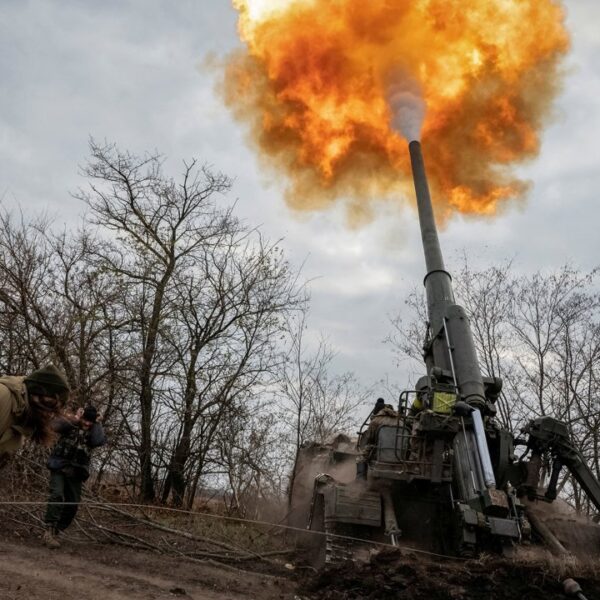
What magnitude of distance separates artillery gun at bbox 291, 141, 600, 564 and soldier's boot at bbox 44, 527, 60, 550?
338cm

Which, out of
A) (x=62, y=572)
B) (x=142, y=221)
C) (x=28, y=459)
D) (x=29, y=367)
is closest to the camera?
(x=62, y=572)

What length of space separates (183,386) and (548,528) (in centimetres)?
857

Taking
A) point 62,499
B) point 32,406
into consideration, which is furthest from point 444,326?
point 32,406

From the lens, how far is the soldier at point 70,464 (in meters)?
7.33

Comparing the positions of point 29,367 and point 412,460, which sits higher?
point 29,367

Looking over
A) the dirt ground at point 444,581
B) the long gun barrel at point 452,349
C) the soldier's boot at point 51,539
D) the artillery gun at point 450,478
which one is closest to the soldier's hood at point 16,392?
the dirt ground at point 444,581

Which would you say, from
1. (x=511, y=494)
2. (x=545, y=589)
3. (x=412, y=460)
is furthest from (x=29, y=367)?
(x=545, y=589)

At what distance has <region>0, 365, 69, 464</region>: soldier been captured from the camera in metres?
3.58

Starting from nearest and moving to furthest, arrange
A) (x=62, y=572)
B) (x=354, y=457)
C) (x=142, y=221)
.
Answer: (x=62, y=572)
(x=354, y=457)
(x=142, y=221)

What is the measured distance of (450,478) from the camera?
8.46 meters

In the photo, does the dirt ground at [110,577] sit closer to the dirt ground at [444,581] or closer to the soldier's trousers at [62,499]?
the soldier's trousers at [62,499]

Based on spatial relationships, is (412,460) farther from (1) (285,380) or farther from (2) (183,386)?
(1) (285,380)

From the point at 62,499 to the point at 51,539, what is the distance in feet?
1.68

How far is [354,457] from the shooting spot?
1124 centimetres
